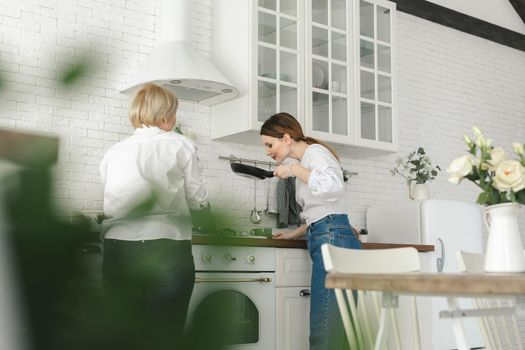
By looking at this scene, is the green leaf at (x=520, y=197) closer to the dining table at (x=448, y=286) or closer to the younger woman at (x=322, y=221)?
the dining table at (x=448, y=286)

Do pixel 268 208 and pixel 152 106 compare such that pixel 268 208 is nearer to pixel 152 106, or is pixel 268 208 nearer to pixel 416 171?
pixel 416 171

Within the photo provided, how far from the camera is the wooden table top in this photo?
1684 millimetres

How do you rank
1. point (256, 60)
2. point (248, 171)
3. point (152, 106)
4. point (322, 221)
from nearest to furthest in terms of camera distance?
1. point (152, 106)
2. point (322, 221)
3. point (248, 171)
4. point (256, 60)

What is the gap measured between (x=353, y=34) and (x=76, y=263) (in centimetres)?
492

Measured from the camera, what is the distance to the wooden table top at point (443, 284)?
1.68 meters

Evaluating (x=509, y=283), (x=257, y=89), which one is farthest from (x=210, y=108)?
(x=509, y=283)

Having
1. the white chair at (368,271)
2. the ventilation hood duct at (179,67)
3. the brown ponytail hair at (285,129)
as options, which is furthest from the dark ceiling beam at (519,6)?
the white chair at (368,271)

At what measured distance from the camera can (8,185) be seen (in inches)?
11.3

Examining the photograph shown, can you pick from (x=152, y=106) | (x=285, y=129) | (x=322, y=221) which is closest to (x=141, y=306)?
(x=152, y=106)

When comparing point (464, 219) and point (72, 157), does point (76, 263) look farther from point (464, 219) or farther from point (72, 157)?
point (464, 219)

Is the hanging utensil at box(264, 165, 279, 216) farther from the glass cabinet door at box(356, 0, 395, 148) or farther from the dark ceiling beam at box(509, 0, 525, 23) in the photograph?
the dark ceiling beam at box(509, 0, 525, 23)

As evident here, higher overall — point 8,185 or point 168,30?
point 168,30

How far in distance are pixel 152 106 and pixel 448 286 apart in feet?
4.59

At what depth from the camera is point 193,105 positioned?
4594 mm
